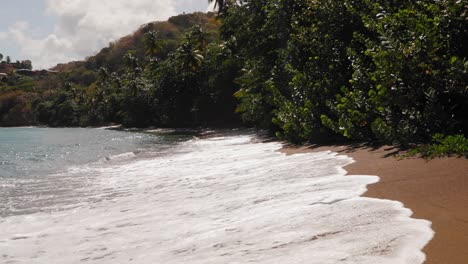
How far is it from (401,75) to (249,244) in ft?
20.0

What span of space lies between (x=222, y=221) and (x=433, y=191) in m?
2.78

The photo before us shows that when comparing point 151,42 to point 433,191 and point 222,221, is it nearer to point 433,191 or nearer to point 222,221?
point 222,221

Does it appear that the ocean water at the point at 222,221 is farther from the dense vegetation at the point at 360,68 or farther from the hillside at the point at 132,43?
the hillside at the point at 132,43

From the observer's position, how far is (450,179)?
649 centimetres

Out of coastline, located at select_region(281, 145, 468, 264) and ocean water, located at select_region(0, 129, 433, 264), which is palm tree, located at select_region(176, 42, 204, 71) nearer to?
ocean water, located at select_region(0, 129, 433, 264)

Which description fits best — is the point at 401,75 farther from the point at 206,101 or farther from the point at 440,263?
the point at 206,101

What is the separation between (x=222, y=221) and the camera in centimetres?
632

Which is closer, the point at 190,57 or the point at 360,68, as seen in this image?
the point at 360,68

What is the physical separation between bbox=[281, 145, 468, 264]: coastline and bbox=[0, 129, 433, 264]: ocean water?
14 cm

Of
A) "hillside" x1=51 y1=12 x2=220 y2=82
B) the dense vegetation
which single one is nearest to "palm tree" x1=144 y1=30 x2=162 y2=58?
the dense vegetation

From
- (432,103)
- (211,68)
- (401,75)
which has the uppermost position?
(211,68)

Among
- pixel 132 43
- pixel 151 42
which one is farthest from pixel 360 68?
pixel 132 43

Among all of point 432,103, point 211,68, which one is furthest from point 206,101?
point 432,103

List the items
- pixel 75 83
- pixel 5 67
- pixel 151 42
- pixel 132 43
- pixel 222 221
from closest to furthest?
1. pixel 222 221
2. pixel 151 42
3. pixel 75 83
4. pixel 132 43
5. pixel 5 67
